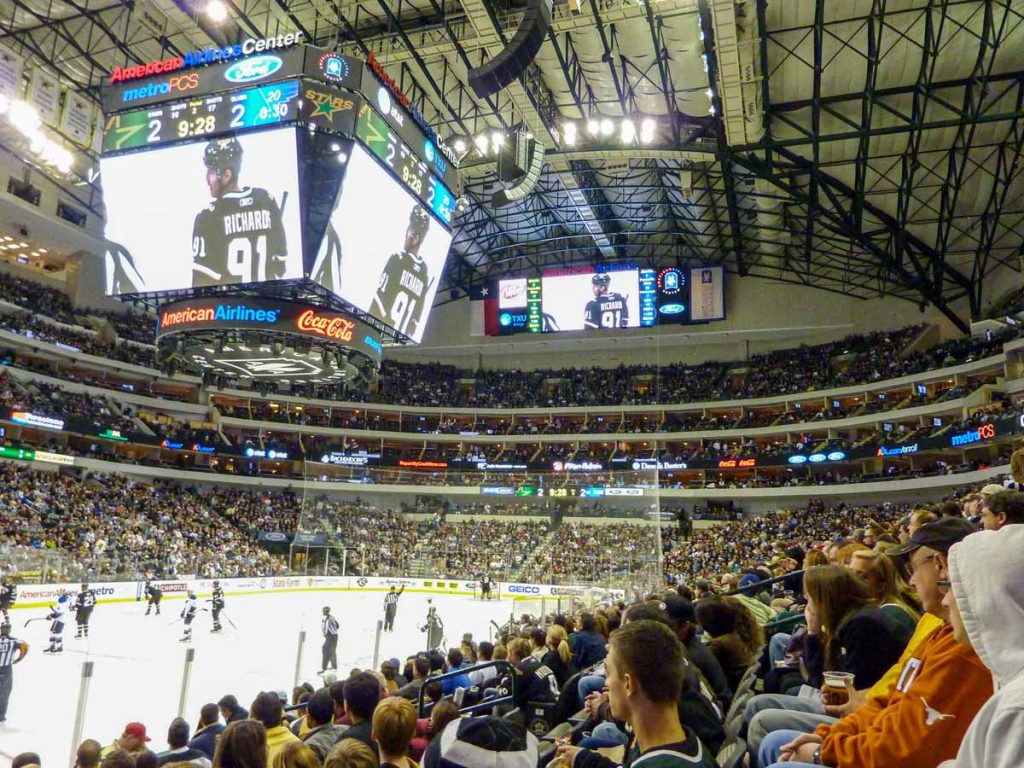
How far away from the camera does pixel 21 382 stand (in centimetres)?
3653

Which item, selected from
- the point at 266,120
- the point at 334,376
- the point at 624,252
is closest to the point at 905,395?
the point at 624,252

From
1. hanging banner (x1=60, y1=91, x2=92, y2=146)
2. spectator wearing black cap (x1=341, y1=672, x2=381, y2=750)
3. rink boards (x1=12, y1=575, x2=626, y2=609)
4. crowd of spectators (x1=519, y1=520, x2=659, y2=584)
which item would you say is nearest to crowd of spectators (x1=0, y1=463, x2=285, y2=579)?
rink boards (x1=12, y1=575, x2=626, y2=609)

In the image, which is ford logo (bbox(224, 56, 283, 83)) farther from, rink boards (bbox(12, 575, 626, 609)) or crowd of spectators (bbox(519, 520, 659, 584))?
crowd of spectators (bbox(519, 520, 659, 584))

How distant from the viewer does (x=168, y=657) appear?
1619 cm

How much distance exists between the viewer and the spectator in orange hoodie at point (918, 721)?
7.61ft

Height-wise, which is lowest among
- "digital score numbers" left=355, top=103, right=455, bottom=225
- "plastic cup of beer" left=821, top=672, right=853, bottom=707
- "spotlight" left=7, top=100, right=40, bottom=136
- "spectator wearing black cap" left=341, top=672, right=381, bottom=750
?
"spectator wearing black cap" left=341, top=672, right=381, bottom=750

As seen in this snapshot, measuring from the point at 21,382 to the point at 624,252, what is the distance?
32.7 meters

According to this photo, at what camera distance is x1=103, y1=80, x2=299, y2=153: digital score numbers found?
45.9 feet

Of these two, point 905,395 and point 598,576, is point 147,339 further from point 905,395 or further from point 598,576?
point 905,395

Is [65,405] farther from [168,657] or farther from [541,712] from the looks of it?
[541,712]

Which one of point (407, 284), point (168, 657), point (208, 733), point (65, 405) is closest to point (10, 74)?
point (407, 284)

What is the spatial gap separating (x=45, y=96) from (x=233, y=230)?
36.6ft

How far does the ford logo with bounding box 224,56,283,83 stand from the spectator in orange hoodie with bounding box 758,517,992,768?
47.4 feet

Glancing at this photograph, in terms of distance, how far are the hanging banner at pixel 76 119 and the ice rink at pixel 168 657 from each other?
44.8ft
